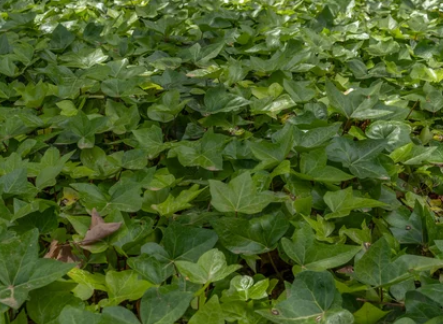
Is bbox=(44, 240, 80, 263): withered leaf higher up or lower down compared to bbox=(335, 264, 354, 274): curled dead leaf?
higher up

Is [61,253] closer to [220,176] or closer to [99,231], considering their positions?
[99,231]

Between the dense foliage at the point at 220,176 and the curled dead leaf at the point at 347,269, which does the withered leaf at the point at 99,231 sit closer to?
the dense foliage at the point at 220,176

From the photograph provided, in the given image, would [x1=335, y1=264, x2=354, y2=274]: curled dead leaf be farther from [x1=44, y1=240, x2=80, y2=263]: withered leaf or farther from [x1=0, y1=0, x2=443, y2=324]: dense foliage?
[x1=44, y1=240, x2=80, y2=263]: withered leaf

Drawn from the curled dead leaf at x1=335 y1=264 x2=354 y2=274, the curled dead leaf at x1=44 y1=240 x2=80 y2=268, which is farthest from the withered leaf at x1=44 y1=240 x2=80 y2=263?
the curled dead leaf at x1=335 y1=264 x2=354 y2=274

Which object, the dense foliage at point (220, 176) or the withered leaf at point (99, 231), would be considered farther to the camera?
the withered leaf at point (99, 231)

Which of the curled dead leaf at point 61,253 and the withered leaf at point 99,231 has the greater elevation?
the withered leaf at point 99,231

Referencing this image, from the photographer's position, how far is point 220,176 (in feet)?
5.17

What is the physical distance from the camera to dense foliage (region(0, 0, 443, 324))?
1077mm

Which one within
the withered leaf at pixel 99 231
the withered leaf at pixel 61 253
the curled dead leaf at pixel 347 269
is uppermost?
the withered leaf at pixel 99 231

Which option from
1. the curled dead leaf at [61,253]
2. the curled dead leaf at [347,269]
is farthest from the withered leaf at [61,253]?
the curled dead leaf at [347,269]

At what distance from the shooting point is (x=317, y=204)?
4.69 feet

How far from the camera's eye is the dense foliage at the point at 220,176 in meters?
1.08

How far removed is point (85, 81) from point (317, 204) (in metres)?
1.11

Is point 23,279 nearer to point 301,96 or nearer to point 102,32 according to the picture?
point 301,96
